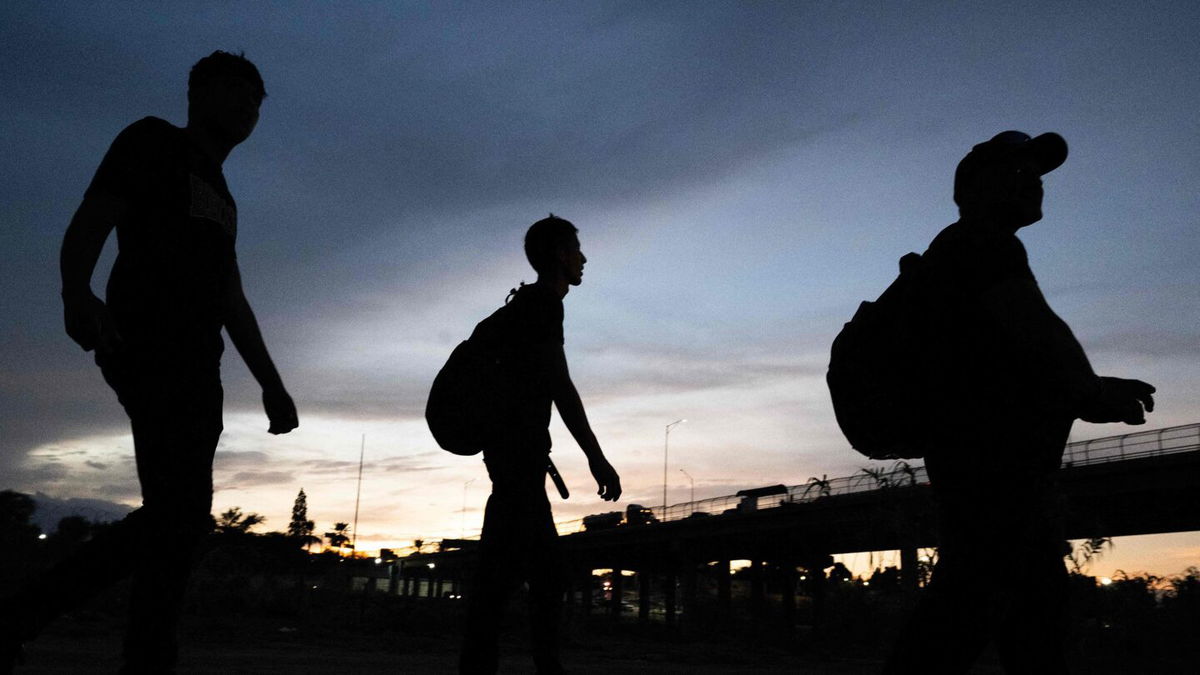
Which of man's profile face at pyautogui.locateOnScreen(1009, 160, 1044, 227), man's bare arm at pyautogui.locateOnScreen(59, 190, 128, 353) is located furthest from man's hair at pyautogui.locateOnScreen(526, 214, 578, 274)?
man's profile face at pyautogui.locateOnScreen(1009, 160, 1044, 227)

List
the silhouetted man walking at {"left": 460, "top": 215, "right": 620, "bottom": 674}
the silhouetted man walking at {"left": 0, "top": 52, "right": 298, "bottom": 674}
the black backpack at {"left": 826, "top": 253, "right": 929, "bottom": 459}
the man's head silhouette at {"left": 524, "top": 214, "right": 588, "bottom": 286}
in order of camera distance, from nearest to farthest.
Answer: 1. the silhouetted man walking at {"left": 0, "top": 52, "right": 298, "bottom": 674}
2. the black backpack at {"left": 826, "top": 253, "right": 929, "bottom": 459}
3. the silhouetted man walking at {"left": 460, "top": 215, "right": 620, "bottom": 674}
4. the man's head silhouette at {"left": 524, "top": 214, "right": 588, "bottom": 286}

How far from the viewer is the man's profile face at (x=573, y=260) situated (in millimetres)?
3926

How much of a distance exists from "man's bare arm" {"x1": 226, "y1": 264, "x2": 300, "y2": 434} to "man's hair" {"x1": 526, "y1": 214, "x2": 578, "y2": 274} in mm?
1344

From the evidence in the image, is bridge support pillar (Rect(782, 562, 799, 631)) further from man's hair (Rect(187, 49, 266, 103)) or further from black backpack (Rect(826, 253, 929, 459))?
man's hair (Rect(187, 49, 266, 103))

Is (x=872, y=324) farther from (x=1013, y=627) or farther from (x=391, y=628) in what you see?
→ (x=391, y=628)

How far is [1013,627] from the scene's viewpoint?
7.38 ft

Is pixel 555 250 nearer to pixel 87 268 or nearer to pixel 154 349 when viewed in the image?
pixel 154 349

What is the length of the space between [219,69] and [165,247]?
0.69 metres

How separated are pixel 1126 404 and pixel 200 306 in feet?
8.82

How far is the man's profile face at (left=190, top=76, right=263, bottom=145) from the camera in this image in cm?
291

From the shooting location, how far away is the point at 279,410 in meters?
2.87

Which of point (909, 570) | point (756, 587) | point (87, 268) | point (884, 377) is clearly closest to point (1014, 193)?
point (884, 377)

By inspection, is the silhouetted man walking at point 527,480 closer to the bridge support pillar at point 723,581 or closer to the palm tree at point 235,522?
the palm tree at point 235,522

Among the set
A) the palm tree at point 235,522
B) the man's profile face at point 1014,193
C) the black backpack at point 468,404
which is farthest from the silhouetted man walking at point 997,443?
the palm tree at point 235,522
